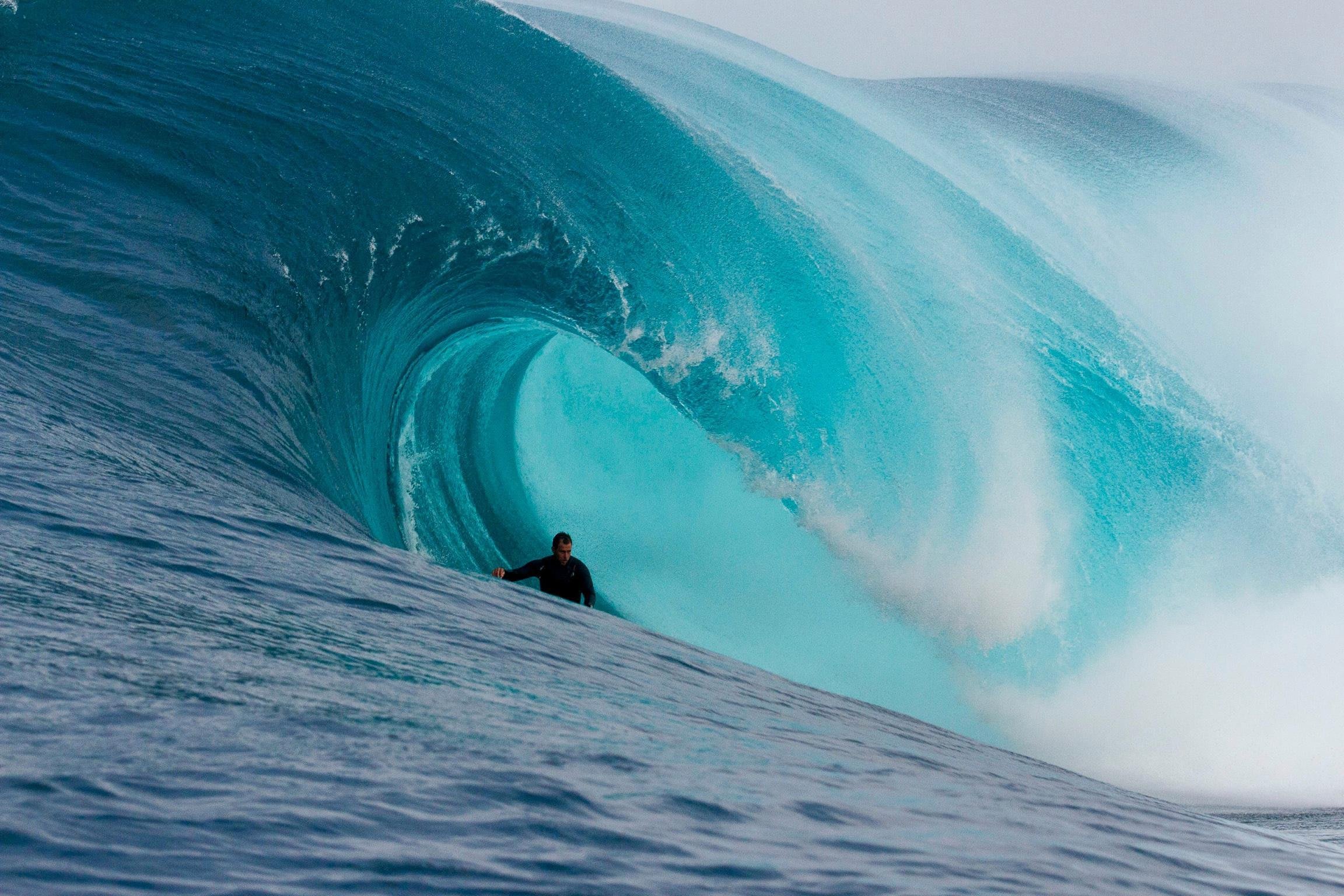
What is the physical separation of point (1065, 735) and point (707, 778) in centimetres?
689

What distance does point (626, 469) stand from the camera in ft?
39.1

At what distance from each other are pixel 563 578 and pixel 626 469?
554 centimetres

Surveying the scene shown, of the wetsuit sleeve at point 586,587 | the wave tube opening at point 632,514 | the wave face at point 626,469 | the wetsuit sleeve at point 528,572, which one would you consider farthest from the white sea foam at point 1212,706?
the wetsuit sleeve at point 528,572

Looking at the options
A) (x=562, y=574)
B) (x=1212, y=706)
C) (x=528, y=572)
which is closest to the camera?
(x=528, y=572)

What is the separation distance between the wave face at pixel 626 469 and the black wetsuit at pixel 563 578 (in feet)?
3.27

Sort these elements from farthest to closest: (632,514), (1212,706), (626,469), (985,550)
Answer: (626,469) < (632,514) < (985,550) < (1212,706)

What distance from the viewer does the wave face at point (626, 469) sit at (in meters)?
2.21

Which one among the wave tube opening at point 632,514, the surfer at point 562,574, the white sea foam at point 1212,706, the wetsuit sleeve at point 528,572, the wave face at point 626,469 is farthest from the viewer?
the wave tube opening at point 632,514

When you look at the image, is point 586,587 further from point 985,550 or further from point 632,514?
point 632,514

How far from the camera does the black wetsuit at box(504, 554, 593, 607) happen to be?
20.9 feet

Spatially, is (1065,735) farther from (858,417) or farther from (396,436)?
(396,436)

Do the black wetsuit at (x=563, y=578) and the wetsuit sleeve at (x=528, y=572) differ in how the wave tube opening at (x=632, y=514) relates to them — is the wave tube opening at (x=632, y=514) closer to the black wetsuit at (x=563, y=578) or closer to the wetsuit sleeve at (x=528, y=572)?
the black wetsuit at (x=563, y=578)

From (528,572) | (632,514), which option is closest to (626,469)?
(632,514)

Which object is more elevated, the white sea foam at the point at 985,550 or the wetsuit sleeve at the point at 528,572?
the white sea foam at the point at 985,550
